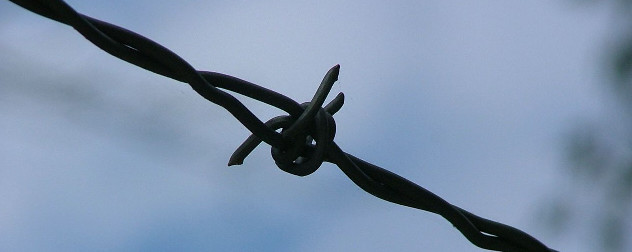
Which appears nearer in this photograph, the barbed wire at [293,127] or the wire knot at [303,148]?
the barbed wire at [293,127]

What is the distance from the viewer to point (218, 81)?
1857 millimetres

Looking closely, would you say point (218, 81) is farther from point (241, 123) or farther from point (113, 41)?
point (113, 41)

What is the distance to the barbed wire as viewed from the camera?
1.75m

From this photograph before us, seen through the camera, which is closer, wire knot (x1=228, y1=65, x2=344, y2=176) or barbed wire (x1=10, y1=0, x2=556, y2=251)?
barbed wire (x1=10, y1=0, x2=556, y2=251)

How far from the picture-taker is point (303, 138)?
1965mm

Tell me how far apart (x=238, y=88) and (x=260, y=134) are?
0.09 meters

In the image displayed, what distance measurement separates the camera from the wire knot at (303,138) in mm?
1935

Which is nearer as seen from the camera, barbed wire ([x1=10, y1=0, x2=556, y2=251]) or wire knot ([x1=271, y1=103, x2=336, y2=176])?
barbed wire ([x1=10, y1=0, x2=556, y2=251])

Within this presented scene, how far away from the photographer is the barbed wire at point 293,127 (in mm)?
1746

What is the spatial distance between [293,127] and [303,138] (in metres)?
0.04

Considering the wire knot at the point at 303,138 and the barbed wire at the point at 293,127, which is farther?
the wire knot at the point at 303,138

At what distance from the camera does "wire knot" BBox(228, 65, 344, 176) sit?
1935 millimetres

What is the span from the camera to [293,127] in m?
1.94

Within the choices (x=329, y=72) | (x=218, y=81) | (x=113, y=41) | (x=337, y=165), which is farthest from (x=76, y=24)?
(x=337, y=165)
